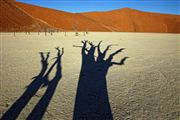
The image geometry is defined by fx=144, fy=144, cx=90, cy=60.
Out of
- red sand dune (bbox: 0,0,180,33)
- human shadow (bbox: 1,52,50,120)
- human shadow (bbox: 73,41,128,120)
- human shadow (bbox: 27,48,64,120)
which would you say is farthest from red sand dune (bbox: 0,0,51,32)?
human shadow (bbox: 73,41,128,120)

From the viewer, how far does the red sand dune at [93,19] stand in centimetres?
6544

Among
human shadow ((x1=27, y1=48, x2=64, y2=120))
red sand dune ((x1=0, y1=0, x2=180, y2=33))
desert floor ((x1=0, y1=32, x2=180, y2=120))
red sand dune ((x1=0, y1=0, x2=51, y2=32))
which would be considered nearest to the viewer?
human shadow ((x1=27, y1=48, x2=64, y2=120))

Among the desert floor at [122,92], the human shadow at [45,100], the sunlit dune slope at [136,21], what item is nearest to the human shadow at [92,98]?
the desert floor at [122,92]

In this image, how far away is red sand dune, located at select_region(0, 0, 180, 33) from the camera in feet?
215

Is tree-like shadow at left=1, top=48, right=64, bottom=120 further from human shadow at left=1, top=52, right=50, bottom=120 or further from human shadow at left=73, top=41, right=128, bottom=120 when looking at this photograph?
human shadow at left=73, top=41, right=128, bottom=120

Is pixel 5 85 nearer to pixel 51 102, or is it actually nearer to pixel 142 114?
pixel 51 102

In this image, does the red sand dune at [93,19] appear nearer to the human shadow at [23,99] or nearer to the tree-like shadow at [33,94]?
the tree-like shadow at [33,94]

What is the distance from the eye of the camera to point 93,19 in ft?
336

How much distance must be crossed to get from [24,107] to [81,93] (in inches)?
71.9

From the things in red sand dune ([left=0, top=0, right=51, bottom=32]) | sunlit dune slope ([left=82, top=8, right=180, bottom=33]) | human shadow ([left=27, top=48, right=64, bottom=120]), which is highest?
sunlit dune slope ([left=82, top=8, right=180, bottom=33])

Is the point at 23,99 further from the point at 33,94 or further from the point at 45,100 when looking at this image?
the point at 45,100

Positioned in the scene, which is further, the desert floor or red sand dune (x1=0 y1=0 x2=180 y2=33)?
red sand dune (x1=0 y1=0 x2=180 y2=33)

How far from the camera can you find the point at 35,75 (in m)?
6.78

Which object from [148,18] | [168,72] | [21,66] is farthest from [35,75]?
[148,18]
